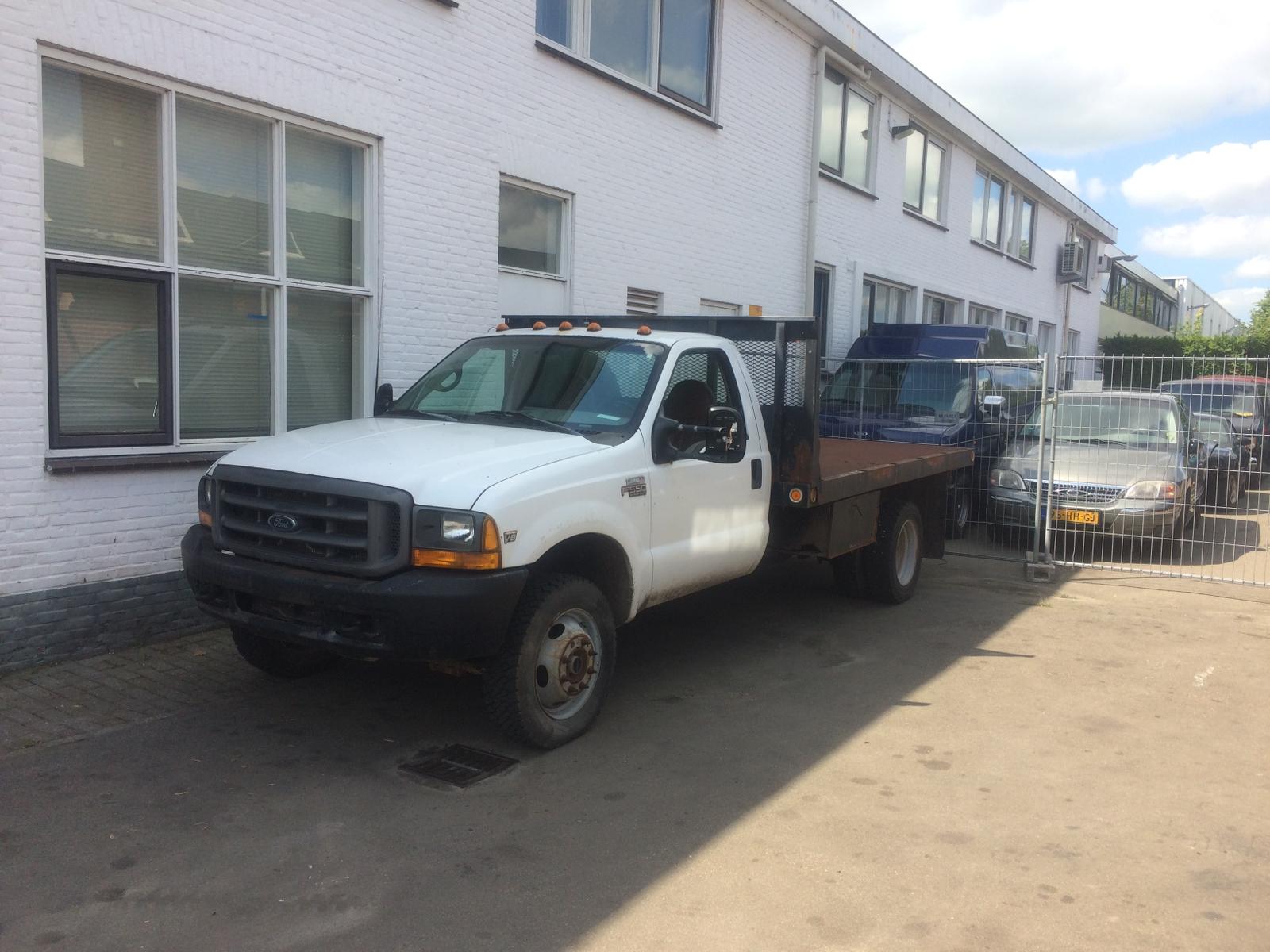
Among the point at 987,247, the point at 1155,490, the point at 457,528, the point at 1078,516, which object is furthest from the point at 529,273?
the point at 987,247

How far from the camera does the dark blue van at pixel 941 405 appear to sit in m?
10.9

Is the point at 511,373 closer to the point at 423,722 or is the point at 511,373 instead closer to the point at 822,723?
the point at 423,722

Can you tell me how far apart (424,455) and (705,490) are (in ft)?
5.41

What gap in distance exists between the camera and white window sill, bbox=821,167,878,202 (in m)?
14.5

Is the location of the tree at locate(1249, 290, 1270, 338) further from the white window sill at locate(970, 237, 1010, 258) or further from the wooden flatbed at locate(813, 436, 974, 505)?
the wooden flatbed at locate(813, 436, 974, 505)

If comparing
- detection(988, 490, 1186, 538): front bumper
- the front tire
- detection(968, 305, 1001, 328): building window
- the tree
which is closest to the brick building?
the front tire

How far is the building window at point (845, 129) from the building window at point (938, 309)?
11.8 ft

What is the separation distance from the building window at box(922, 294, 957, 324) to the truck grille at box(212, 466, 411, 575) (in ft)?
51.0

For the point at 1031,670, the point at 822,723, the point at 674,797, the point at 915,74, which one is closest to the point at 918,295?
the point at 915,74

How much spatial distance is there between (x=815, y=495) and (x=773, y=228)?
7707 millimetres

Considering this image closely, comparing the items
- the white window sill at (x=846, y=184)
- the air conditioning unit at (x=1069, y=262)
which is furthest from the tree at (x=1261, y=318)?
the white window sill at (x=846, y=184)

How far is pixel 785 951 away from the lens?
3273 millimetres

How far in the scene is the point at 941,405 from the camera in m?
11.2

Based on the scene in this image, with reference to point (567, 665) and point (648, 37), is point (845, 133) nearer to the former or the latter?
point (648, 37)
